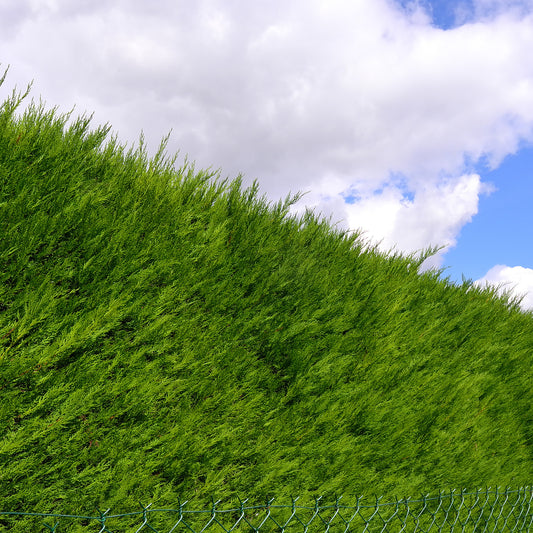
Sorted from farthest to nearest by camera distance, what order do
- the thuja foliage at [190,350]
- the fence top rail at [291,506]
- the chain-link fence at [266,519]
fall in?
the thuja foliage at [190,350] → the chain-link fence at [266,519] → the fence top rail at [291,506]

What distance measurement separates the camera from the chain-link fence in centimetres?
236

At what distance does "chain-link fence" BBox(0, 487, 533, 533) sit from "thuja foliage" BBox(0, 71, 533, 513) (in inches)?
3.4

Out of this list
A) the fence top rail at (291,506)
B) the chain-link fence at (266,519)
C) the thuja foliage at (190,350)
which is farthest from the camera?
the thuja foliage at (190,350)

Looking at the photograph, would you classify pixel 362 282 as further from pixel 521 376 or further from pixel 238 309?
pixel 521 376

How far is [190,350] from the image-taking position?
313 centimetres

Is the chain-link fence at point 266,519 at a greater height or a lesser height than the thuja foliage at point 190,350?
lesser

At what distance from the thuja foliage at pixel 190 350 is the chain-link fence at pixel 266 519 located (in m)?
0.09

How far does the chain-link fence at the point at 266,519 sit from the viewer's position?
2.36 metres

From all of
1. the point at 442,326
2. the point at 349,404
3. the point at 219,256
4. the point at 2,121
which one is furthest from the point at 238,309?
the point at 442,326

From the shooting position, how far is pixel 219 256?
11.4 feet

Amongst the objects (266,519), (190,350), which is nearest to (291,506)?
(266,519)

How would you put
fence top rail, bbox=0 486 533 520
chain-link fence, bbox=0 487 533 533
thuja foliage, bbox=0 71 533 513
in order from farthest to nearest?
thuja foliage, bbox=0 71 533 513 → chain-link fence, bbox=0 487 533 533 → fence top rail, bbox=0 486 533 520

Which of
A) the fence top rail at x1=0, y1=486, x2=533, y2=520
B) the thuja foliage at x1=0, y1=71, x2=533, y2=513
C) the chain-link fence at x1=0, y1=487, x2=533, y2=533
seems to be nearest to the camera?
the fence top rail at x1=0, y1=486, x2=533, y2=520

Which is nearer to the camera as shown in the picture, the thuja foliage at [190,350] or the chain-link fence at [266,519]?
the chain-link fence at [266,519]
